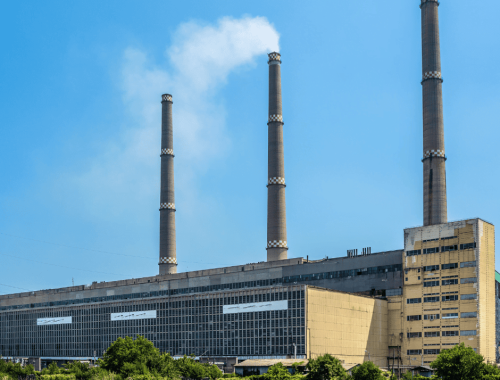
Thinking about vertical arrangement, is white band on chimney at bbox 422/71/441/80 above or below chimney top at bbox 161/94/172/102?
below

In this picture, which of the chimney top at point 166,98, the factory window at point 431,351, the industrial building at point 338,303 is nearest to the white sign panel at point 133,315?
the industrial building at point 338,303

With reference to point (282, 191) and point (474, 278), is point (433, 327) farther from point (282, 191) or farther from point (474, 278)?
point (282, 191)

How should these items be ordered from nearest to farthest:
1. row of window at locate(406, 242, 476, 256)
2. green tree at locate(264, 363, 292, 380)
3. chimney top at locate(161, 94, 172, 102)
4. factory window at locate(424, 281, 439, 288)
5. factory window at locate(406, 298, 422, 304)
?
green tree at locate(264, 363, 292, 380) < row of window at locate(406, 242, 476, 256) < factory window at locate(424, 281, 439, 288) < factory window at locate(406, 298, 422, 304) < chimney top at locate(161, 94, 172, 102)

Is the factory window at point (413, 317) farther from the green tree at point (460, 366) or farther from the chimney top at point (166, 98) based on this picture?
the chimney top at point (166, 98)

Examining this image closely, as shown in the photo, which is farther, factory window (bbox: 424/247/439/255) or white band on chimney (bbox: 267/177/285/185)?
white band on chimney (bbox: 267/177/285/185)

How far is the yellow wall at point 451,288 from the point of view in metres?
88.9

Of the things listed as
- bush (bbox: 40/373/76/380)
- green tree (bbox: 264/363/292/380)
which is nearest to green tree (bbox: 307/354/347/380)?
green tree (bbox: 264/363/292/380)

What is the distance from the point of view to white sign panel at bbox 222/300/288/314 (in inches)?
3585

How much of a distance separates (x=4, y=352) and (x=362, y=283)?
76.9 metres

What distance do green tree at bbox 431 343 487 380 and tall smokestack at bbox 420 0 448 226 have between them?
43.2 meters

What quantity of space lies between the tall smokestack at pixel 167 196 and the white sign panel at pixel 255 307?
44060 mm

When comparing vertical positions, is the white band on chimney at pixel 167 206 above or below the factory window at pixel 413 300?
above

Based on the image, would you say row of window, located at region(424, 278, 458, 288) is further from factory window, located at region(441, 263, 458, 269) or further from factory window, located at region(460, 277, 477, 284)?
factory window, located at region(441, 263, 458, 269)

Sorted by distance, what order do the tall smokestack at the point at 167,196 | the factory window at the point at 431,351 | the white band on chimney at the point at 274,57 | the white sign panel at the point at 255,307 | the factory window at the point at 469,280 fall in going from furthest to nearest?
1. the tall smokestack at the point at 167,196
2. the white band on chimney at the point at 274,57
3. the white sign panel at the point at 255,307
4. the factory window at the point at 431,351
5. the factory window at the point at 469,280
